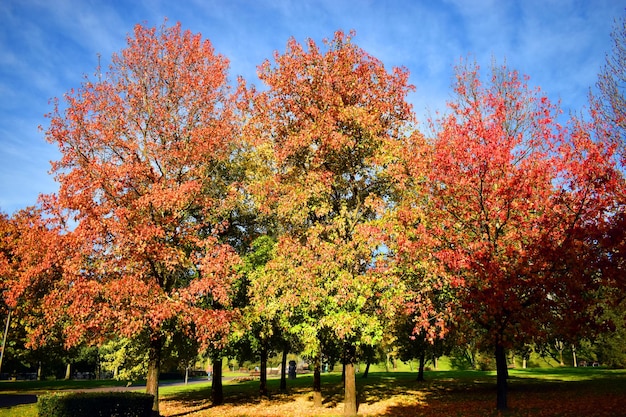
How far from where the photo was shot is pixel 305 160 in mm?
21016

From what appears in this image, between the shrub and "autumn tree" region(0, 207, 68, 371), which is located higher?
"autumn tree" region(0, 207, 68, 371)

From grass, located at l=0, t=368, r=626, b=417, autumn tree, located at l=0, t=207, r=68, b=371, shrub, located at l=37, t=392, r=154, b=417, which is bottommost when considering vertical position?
grass, located at l=0, t=368, r=626, b=417

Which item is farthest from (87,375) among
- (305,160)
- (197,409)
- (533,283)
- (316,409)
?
(533,283)

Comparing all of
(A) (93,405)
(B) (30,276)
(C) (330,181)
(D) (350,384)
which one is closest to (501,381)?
(D) (350,384)

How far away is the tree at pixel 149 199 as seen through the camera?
18391mm

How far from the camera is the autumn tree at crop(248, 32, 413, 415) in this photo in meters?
17.4

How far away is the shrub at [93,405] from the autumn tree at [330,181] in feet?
21.5

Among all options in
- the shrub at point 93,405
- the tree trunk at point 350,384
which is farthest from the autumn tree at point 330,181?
the shrub at point 93,405

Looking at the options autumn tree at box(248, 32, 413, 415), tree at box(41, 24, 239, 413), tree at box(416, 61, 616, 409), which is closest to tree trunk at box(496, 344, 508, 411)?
tree at box(416, 61, 616, 409)

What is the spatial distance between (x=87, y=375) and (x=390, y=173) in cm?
7111

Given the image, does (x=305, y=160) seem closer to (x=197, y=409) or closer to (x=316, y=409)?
(x=316, y=409)

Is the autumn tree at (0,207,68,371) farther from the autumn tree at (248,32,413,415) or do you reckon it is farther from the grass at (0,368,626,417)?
the autumn tree at (248,32,413,415)

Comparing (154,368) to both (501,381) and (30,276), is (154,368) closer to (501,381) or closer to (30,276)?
(30,276)

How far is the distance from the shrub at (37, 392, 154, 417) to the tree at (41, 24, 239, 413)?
283 cm
